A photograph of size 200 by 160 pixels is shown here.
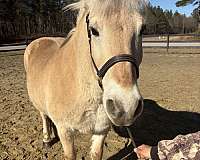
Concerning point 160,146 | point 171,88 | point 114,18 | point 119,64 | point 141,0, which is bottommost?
point 171,88

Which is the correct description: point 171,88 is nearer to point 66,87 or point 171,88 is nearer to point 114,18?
point 66,87

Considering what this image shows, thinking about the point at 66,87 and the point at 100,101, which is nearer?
the point at 100,101

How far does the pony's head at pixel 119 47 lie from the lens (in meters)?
1.73

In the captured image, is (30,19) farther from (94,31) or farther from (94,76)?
(94,31)

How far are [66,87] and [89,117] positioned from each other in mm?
361

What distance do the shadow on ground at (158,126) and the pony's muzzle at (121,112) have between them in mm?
1913

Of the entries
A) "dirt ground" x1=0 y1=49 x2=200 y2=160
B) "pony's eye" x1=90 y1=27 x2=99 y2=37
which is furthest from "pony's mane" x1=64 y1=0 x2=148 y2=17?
"dirt ground" x1=0 y1=49 x2=200 y2=160

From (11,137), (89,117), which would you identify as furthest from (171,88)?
(89,117)

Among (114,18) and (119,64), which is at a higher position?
(114,18)

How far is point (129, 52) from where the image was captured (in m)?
1.83

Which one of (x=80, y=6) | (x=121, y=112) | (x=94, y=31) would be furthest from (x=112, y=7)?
(x=121, y=112)

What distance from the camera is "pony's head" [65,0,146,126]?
1726 mm

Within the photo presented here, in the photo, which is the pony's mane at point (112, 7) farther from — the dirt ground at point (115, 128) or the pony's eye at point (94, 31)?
the dirt ground at point (115, 128)

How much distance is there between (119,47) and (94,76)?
549 millimetres
